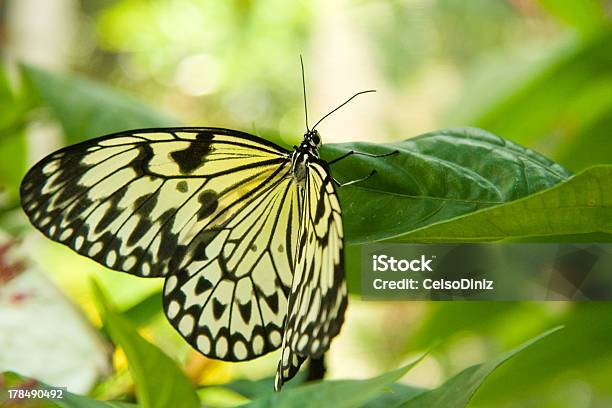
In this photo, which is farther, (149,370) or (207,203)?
(207,203)

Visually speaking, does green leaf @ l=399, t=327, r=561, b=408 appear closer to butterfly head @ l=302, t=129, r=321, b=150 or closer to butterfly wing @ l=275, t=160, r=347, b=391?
butterfly wing @ l=275, t=160, r=347, b=391

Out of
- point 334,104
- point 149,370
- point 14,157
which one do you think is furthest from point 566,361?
point 334,104

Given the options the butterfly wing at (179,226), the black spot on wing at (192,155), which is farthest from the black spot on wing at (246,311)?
the black spot on wing at (192,155)

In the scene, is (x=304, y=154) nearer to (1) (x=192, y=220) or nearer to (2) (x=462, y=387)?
(1) (x=192, y=220)

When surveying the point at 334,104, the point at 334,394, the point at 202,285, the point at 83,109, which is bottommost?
the point at 334,394

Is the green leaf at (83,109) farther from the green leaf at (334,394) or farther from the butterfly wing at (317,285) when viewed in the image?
the green leaf at (334,394)

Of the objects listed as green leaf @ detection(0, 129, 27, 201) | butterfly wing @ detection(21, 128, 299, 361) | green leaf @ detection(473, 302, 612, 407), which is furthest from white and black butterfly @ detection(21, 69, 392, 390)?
green leaf @ detection(0, 129, 27, 201)

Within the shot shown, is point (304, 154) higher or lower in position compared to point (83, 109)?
lower
